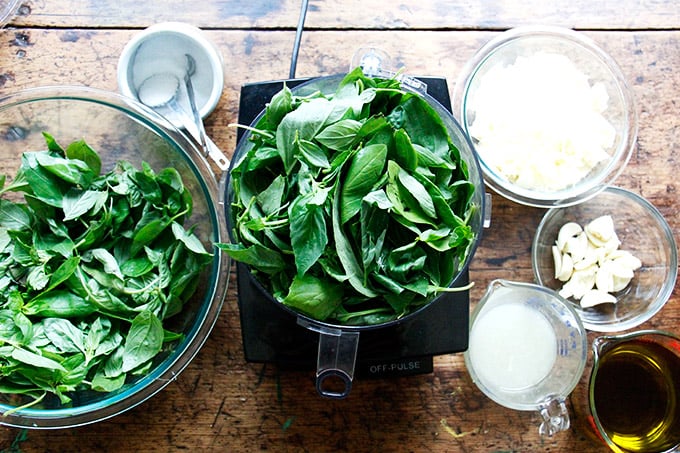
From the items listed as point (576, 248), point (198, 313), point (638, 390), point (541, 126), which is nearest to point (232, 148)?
point (198, 313)

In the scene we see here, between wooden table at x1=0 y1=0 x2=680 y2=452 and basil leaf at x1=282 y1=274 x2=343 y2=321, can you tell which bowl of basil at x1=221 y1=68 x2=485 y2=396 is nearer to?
basil leaf at x1=282 y1=274 x2=343 y2=321

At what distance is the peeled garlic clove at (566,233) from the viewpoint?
1191 millimetres

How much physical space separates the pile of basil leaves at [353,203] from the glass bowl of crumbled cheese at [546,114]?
29 cm

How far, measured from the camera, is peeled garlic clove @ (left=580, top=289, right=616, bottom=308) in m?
1.19

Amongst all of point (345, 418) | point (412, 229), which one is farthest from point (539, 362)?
point (412, 229)

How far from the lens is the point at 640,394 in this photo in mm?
1179

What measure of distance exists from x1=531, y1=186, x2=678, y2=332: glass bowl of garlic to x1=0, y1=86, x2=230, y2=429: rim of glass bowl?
57 cm

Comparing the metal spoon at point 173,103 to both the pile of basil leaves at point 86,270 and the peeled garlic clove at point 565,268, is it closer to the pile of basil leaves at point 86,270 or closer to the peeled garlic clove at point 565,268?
the pile of basil leaves at point 86,270

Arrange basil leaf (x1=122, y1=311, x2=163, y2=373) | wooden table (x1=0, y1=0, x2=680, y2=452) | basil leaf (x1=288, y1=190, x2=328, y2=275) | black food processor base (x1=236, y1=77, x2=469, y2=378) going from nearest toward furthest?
basil leaf (x1=288, y1=190, x2=328, y2=275) → basil leaf (x1=122, y1=311, x2=163, y2=373) → black food processor base (x1=236, y1=77, x2=469, y2=378) → wooden table (x1=0, y1=0, x2=680, y2=452)

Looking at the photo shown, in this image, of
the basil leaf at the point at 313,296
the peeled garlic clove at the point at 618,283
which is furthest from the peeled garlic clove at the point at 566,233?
the basil leaf at the point at 313,296

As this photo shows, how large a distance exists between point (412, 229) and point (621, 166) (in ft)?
1.90

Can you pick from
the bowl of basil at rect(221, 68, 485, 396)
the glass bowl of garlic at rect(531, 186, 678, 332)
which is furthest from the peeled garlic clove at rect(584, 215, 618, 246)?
the bowl of basil at rect(221, 68, 485, 396)

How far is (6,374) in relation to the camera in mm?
939

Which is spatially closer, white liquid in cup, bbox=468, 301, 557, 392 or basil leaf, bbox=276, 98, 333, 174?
basil leaf, bbox=276, 98, 333, 174
